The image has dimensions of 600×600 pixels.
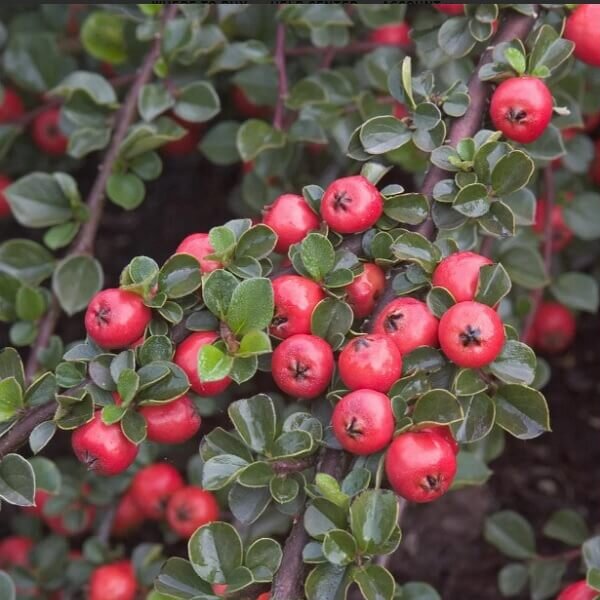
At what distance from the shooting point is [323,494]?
3.64 feet

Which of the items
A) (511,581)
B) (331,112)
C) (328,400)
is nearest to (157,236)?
(331,112)

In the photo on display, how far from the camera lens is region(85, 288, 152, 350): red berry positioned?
1185mm

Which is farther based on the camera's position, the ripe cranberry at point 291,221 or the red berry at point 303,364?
the ripe cranberry at point 291,221

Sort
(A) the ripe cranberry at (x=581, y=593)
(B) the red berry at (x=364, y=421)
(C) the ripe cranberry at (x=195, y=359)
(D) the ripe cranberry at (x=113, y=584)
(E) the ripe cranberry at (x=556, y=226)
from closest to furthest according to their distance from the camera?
(B) the red berry at (x=364, y=421), (C) the ripe cranberry at (x=195, y=359), (A) the ripe cranberry at (x=581, y=593), (D) the ripe cranberry at (x=113, y=584), (E) the ripe cranberry at (x=556, y=226)

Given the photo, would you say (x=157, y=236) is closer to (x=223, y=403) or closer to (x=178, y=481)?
(x=223, y=403)

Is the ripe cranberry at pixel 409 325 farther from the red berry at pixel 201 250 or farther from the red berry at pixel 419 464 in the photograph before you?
the red berry at pixel 201 250

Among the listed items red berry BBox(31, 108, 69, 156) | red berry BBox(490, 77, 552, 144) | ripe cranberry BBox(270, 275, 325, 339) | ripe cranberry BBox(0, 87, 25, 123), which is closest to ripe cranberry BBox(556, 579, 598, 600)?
ripe cranberry BBox(270, 275, 325, 339)

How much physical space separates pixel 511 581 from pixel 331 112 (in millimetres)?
1042

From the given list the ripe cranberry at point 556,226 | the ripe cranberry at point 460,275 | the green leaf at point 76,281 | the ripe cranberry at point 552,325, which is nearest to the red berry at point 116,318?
the ripe cranberry at point 460,275

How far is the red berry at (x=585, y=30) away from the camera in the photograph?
5.08 ft

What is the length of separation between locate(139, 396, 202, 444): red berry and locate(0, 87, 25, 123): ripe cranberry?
1.30m

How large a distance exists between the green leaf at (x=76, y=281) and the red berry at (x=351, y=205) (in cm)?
65

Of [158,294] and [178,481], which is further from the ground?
[158,294]

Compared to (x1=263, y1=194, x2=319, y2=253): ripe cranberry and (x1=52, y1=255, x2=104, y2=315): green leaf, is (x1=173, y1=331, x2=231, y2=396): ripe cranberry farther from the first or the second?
(x1=52, y1=255, x2=104, y2=315): green leaf
